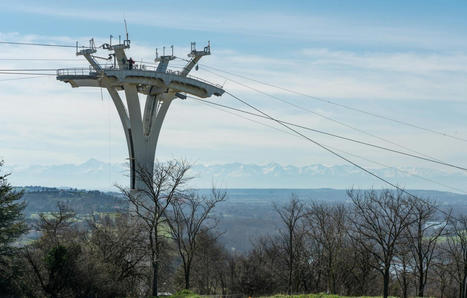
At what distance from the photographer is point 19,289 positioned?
30562 millimetres

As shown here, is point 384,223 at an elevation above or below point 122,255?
above

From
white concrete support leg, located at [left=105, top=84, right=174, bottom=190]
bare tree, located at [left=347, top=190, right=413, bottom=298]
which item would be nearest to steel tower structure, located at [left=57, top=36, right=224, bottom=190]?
white concrete support leg, located at [left=105, top=84, right=174, bottom=190]

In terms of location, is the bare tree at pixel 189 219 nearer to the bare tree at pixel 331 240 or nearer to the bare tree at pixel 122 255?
the bare tree at pixel 122 255

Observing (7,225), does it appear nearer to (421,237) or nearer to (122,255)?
(122,255)

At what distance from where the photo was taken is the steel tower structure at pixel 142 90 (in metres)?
40.9

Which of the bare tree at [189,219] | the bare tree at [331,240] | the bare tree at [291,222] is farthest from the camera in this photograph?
the bare tree at [291,222]

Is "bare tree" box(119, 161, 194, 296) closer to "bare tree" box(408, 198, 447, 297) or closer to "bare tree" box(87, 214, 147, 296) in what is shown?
"bare tree" box(87, 214, 147, 296)

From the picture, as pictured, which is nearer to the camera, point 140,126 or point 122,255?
point 122,255

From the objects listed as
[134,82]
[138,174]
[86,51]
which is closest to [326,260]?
[138,174]

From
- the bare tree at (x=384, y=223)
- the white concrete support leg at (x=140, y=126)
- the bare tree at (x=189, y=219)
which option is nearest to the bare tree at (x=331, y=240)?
the bare tree at (x=384, y=223)

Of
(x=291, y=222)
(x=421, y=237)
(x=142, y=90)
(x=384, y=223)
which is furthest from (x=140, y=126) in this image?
(x=421, y=237)

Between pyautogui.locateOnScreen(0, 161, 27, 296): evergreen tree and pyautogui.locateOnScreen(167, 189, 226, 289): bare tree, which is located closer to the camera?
pyautogui.locateOnScreen(0, 161, 27, 296): evergreen tree

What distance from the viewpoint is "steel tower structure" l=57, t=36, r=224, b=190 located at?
40875mm

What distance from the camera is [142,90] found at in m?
43.0
